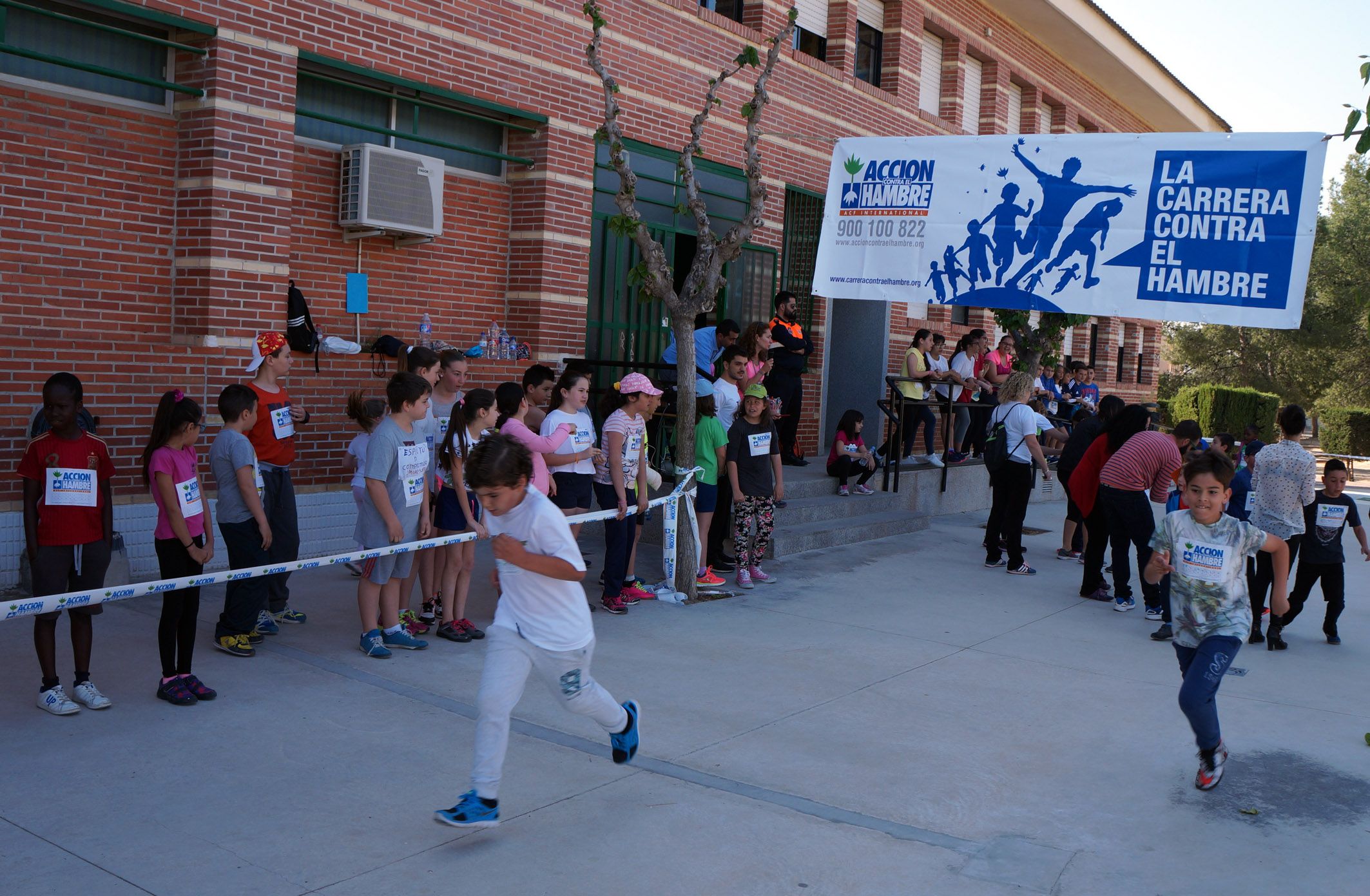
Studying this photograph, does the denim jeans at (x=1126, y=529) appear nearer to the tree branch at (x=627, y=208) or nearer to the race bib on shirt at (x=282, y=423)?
the tree branch at (x=627, y=208)

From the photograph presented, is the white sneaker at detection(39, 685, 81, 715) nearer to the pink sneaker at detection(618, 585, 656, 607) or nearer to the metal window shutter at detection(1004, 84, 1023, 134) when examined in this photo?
the pink sneaker at detection(618, 585, 656, 607)

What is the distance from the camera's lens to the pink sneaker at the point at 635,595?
338 inches

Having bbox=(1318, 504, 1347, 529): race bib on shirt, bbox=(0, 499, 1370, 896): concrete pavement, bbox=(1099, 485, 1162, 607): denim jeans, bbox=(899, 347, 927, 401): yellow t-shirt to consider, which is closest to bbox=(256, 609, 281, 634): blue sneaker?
bbox=(0, 499, 1370, 896): concrete pavement

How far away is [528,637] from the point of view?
4.33m

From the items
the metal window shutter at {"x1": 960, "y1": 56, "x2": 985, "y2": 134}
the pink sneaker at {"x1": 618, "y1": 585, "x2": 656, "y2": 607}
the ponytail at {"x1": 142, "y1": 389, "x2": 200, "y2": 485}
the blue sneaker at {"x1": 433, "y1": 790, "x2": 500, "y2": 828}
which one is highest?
the metal window shutter at {"x1": 960, "y1": 56, "x2": 985, "y2": 134}

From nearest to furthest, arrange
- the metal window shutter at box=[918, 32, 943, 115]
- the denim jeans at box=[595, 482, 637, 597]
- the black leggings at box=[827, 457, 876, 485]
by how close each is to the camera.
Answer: the denim jeans at box=[595, 482, 637, 597], the black leggings at box=[827, 457, 876, 485], the metal window shutter at box=[918, 32, 943, 115]

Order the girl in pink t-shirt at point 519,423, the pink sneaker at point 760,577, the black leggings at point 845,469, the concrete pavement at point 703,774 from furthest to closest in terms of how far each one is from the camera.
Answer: the black leggings at point 845,469 → the pink sneaker at point 760,577 → the girl in pink t-shirt at point 519,423 → the concrete pavement at point 703,774

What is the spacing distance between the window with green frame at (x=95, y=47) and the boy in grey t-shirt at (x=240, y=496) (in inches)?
121

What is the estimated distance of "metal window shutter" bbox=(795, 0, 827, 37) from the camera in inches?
576

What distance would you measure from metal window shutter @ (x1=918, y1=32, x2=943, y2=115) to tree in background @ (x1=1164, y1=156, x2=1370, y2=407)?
1758cm

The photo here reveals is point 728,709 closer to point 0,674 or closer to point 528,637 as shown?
point 528,637

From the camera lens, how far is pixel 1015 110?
2027 centimetres

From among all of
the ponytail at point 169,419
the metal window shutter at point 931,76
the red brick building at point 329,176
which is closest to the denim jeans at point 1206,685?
the ponytail at point 169,419

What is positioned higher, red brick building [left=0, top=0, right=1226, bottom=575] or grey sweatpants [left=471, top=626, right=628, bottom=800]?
red brick building [left=0, top=0, right=1226, bottom=575]
